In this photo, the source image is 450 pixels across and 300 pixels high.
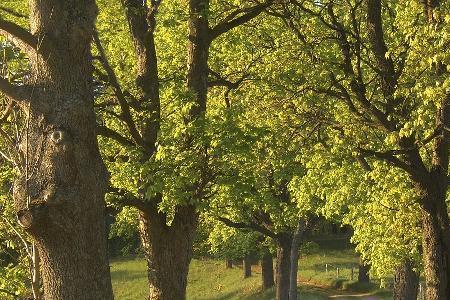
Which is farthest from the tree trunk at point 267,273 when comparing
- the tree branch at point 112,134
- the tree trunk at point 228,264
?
the tree branch at point 112,134

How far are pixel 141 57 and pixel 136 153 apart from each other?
7.94ft

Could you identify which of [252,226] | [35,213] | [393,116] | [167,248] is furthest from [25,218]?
[252,226]

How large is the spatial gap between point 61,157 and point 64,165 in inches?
4.0

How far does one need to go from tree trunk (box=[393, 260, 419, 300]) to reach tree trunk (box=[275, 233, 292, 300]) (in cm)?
745

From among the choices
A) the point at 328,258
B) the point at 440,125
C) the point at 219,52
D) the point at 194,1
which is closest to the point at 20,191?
the point at 194,1

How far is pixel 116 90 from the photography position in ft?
35.1

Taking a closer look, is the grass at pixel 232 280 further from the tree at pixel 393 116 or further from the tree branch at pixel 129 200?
the tree branch at pixel 129 200

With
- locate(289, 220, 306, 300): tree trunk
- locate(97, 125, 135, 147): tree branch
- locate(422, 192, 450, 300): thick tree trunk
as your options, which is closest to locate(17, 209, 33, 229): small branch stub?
locate(97, 125, 135, 147): tree branch

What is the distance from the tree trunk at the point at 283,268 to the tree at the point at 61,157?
A: 22366 millimetres

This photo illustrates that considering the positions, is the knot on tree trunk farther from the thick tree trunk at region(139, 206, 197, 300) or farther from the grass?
the grass

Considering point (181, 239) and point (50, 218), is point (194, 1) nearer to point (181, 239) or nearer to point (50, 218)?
point (181, 239)

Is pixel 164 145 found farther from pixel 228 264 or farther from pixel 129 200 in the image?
pixel 228 264

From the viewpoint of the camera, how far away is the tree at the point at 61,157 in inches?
270

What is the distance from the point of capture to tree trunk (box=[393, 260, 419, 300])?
21.7 metres
